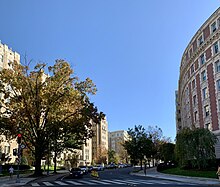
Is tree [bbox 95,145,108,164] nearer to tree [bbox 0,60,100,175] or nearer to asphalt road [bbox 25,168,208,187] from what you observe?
tree [bbox 0,60,100,175]

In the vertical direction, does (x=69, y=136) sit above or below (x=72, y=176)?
above

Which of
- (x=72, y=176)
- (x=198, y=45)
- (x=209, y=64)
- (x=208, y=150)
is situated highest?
(x=198, y=45)

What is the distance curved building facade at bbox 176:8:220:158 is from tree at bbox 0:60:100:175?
15.5 meters

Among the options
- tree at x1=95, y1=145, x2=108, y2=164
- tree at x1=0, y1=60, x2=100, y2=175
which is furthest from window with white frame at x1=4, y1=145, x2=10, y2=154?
tree at x1=95, y1=145, x2=108, y2=164

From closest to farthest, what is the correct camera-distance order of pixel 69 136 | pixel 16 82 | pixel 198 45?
pixel 16 82 → pixel 69 136 → pixel 198 45

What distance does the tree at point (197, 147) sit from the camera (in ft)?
110

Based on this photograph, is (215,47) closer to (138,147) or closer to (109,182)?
(138,147)

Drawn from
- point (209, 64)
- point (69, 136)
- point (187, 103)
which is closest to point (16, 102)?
point (69, 136)

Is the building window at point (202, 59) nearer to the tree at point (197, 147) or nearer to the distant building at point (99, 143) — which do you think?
the tree at point (197, 147)

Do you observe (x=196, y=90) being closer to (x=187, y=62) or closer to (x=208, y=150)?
(x=187, y=62)

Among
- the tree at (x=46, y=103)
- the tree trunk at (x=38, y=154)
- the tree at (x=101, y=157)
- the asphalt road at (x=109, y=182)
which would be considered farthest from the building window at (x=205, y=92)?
the tree at (x=101, y=157)

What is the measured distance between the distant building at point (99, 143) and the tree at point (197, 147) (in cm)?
7798

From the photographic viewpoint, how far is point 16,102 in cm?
4150

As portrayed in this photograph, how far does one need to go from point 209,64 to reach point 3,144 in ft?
149
